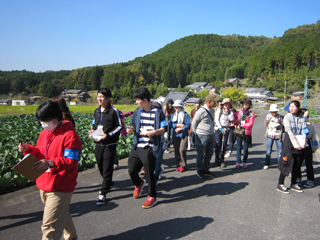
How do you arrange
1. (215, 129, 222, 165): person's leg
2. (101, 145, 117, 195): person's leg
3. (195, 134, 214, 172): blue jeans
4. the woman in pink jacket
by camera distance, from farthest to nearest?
(215, 129, 222, 165): person's leg < the woman in pink jacket < (195, 134, 214, 172): blue jeans < (101, 145, 117, 195): person's leg

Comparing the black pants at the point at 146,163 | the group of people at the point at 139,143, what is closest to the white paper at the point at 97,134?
the group of people at the point at 139,143

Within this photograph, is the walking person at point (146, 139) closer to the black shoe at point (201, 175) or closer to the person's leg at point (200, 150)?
the person's leg at point (200, 150)

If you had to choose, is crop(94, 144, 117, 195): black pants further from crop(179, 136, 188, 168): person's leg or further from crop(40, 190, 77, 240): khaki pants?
crop(179, 136, 188, 168): person's leg

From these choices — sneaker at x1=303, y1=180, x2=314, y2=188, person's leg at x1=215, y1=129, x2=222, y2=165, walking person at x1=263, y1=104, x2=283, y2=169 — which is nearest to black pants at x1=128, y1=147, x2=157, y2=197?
person's leg at x1=215, y1=129, x2=222, y2=165

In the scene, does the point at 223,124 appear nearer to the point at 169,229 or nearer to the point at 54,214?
the point at 169,229

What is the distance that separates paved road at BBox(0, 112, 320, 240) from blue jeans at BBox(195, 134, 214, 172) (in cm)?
37

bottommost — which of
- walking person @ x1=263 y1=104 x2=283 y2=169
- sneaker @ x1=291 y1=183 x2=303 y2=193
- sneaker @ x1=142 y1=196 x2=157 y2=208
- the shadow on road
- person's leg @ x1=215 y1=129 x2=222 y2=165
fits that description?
sneaker @ x1=291 y1=183 x2=303 y2=193

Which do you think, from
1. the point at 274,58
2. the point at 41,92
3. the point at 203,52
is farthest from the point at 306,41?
the point at 41,92

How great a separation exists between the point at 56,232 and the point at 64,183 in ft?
1.69

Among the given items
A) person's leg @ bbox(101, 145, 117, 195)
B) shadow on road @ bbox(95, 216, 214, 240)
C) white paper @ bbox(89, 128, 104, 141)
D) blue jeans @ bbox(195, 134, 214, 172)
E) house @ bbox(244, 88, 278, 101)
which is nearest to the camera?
shadow on road @ bbox(95, 216, 214, 240)

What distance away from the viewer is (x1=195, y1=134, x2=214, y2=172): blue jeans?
214 inches

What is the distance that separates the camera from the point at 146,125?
4.14 m

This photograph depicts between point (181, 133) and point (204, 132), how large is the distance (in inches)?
31.0

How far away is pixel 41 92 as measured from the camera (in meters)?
70.8
